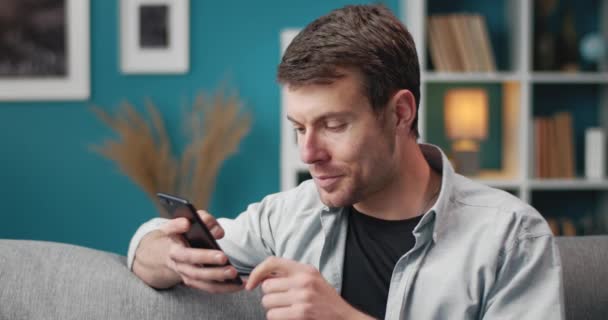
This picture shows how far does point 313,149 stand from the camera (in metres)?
1.42

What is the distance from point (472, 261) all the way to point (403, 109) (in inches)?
13.3

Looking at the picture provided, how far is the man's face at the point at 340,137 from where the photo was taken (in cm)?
142

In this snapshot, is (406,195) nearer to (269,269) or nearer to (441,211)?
(441,211)

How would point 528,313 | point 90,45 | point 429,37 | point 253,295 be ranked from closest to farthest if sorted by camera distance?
point 528,313
point 253,295
point 429,37
point 90,45

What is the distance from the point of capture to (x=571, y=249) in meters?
1.65

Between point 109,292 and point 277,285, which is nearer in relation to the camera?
point 277,285

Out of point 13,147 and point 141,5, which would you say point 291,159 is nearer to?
→ point 141,5

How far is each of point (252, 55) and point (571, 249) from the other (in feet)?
8.45

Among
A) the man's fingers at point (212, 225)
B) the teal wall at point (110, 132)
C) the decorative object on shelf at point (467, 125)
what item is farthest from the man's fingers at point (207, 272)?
the teal wall at point (110, 132)

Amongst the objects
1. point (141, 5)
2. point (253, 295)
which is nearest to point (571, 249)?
point (253, 295)

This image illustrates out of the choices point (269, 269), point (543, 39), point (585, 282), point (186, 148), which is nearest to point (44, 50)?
point (186, 148)

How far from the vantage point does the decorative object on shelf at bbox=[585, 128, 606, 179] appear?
3.68m

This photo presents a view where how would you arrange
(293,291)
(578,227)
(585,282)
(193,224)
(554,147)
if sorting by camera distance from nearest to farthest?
(293,291) → (193,224) → (585,282) → (554,147) → (578,227)

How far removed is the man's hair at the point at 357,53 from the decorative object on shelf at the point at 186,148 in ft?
7.53
